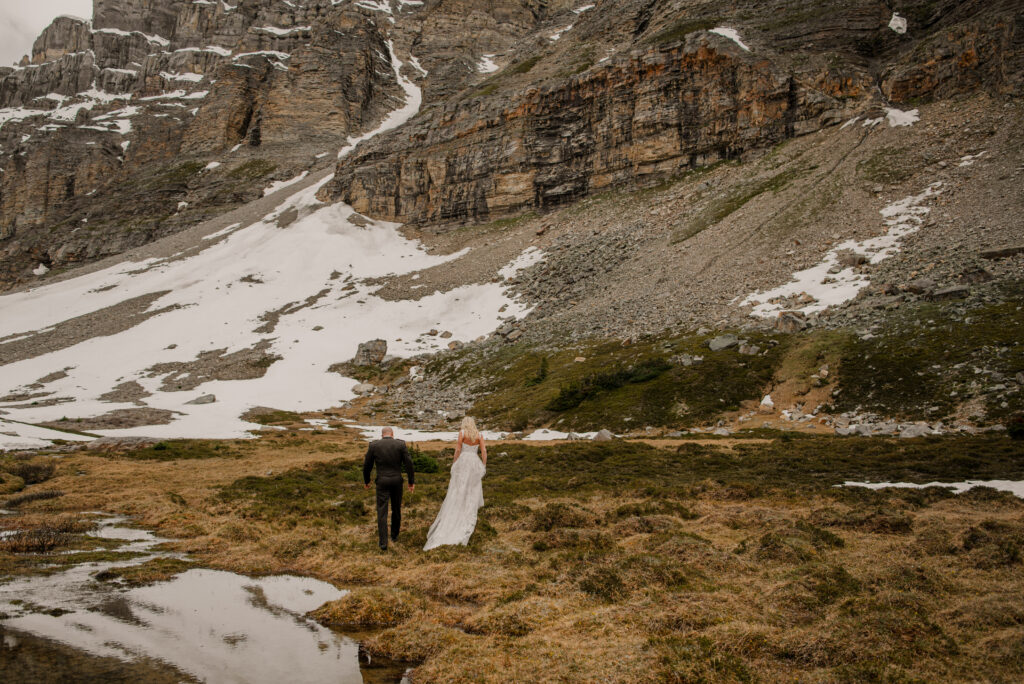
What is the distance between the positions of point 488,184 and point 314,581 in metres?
86.4

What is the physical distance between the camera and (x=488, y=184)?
8944cm

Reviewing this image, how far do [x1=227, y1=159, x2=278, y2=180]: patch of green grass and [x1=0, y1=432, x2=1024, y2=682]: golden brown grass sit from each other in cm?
13172

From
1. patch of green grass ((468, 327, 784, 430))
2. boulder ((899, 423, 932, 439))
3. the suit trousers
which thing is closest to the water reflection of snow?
the suit trousers

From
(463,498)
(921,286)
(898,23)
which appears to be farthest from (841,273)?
(898,23)

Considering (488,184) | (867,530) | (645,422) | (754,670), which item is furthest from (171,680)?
(488,184)

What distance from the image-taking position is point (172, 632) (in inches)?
239

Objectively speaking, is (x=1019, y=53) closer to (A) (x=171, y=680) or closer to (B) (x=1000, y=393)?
(B) (x=1000, y=393)

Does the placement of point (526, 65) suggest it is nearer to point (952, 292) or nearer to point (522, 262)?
point (522, 262)

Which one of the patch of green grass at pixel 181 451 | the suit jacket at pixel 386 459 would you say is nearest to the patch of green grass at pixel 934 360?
the suit jacket at pixel 386 459

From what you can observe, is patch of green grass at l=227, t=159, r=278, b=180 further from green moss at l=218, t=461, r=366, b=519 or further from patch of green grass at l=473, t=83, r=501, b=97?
green moss at l=218, t=461, r=366, b=519

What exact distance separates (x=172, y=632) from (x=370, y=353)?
5363cm

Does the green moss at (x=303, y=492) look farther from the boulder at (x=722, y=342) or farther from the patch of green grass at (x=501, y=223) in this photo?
the patch of green grass at (x=501, y=223)

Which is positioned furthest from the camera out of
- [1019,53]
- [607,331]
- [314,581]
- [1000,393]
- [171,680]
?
[1019,53]

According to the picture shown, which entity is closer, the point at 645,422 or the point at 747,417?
the point at 747,417
